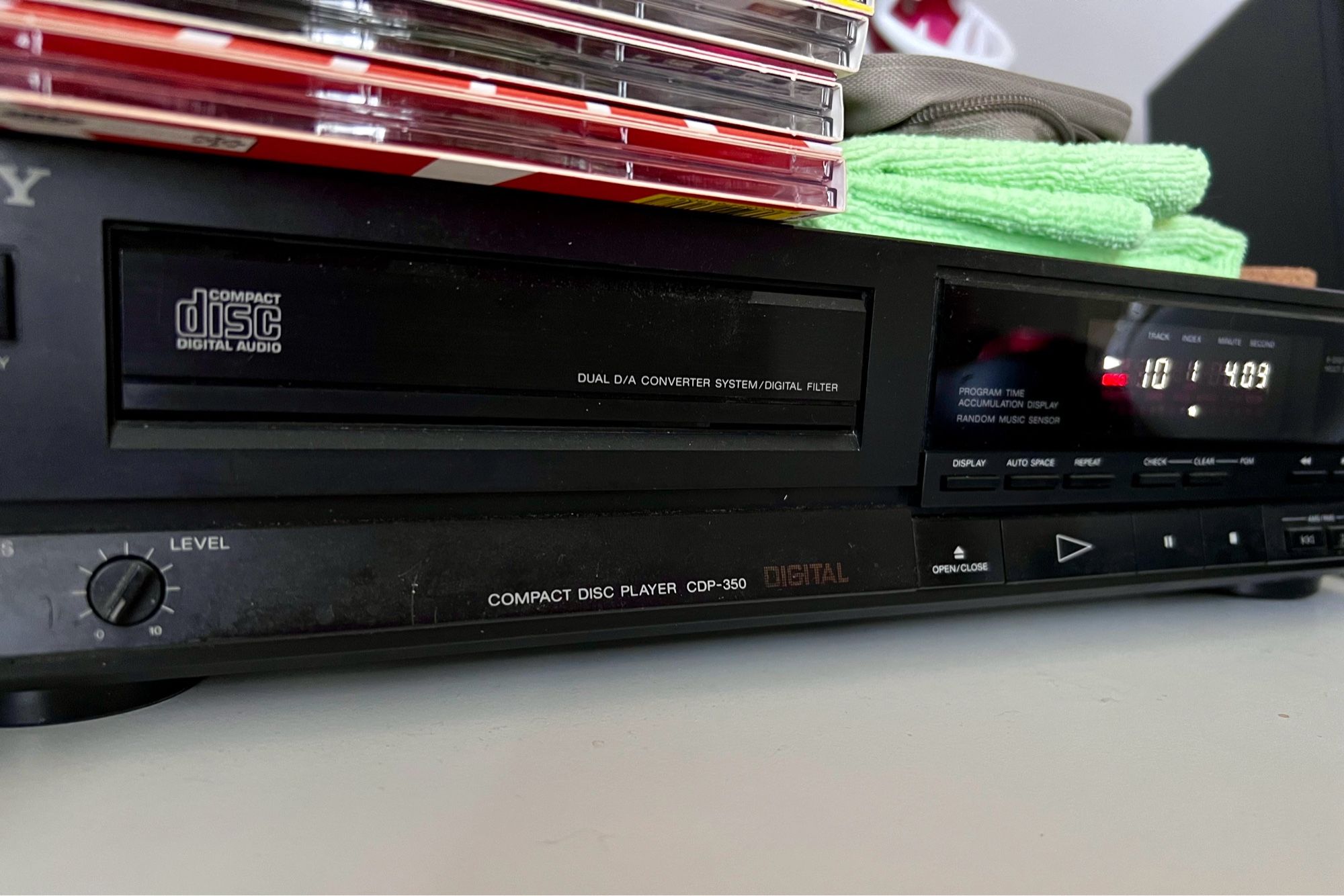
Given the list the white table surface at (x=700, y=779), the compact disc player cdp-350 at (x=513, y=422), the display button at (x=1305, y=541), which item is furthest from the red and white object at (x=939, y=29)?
the white table surface at (x=700, y=779)

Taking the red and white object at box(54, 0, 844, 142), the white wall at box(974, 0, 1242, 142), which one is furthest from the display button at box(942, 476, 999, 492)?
the white wall at box(974, 0, 1242, 142)

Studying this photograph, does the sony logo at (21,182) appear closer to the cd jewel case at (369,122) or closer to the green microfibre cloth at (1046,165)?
the cd jewel case at (369,122)

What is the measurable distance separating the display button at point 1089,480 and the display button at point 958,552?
7 cm

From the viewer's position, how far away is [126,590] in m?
0.37

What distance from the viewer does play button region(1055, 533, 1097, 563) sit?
0.58 meters

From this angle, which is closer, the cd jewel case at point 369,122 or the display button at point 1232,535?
the cd jewel case at point 369,122

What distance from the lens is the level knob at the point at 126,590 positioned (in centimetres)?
36

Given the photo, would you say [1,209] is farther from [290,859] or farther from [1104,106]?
[1104,106]

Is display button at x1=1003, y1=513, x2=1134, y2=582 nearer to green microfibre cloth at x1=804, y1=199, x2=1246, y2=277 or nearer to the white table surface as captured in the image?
the white table surface

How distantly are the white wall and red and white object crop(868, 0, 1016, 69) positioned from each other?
0.61 ft

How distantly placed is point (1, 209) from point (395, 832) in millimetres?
295

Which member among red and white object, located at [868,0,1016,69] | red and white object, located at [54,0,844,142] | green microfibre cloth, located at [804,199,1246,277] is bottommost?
green microfibre cloth, located at [804,199,1246,277]

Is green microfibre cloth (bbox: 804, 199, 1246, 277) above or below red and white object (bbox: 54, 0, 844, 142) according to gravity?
below

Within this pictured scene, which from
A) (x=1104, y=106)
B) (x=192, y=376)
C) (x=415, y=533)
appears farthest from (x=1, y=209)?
(x=1104, y=106)
